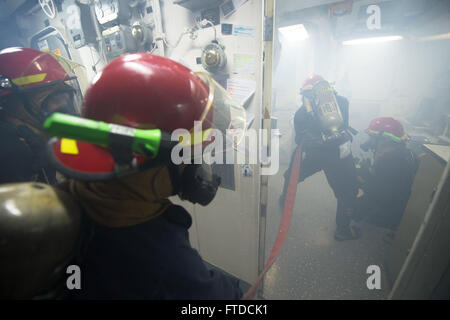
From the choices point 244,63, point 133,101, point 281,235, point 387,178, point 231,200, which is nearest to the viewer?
point 133,101

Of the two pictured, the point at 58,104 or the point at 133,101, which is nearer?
the point at 133,101

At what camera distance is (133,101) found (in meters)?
0.61

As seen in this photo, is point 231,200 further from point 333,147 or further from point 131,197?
point 333,147

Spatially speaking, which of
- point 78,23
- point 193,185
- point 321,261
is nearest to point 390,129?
point 321,261

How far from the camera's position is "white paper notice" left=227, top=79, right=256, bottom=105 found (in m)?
1.35

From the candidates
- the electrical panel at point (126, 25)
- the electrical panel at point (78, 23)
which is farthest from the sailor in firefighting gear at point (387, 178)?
the electrical panel at point (78, 23)

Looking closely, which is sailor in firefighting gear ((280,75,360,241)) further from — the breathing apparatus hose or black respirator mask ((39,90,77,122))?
black respirator mask ((39,90,77,122))

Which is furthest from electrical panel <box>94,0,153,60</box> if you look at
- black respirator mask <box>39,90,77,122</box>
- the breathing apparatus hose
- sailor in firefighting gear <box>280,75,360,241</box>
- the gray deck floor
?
the gray deck floor

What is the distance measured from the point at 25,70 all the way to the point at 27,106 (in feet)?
0.87

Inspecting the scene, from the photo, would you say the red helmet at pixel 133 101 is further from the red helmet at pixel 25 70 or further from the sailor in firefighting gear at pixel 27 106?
the red helmet at pixel 25 70

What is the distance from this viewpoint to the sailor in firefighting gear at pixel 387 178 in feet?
7.72

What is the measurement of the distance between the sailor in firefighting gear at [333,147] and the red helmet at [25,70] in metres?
2.79

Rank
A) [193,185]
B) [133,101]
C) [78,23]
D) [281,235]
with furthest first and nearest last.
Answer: [78,23]
[281,235]
[193,185]
[133,101]

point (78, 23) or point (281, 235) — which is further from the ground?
point (78, 23)
